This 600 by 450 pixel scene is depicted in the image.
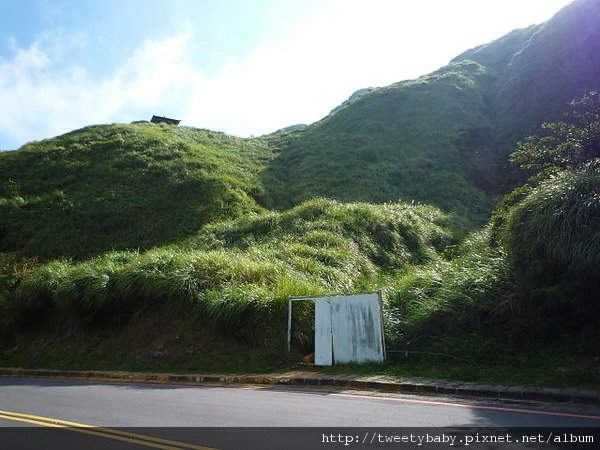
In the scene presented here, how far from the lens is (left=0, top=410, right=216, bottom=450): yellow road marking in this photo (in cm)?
497

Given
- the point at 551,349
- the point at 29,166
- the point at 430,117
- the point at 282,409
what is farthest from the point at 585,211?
the point at 430,117

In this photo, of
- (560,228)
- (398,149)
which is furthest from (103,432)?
(398,149)

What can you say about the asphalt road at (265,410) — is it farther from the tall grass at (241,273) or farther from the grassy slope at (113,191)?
the grassy slope at (113,191)

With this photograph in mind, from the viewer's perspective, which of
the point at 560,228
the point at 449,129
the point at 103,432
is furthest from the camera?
the point at 449,129

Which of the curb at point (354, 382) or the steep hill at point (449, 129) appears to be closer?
the curb at point (354, 382)

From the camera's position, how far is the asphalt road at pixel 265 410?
223 inches

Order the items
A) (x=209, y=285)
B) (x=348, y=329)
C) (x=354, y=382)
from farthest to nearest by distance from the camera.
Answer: (x=209, y=285) < (x=348, y=329) < (x=354, y=382)

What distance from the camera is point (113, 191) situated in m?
25.2

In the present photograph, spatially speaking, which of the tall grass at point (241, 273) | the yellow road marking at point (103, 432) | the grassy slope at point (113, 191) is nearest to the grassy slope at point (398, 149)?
the grassy slope at point (113, 191)

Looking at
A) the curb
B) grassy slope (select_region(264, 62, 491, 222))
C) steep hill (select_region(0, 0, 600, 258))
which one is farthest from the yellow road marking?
grassy slope (select_region(264, 62, 491, 222))

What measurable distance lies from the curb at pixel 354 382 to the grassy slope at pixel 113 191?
30.2ft

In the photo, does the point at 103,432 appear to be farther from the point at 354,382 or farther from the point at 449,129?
the point at 449,129

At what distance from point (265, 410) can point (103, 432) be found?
2305mm

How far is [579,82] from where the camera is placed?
34531mm
